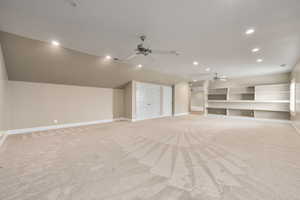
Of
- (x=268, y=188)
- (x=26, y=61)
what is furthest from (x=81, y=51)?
(x=268, y=188)

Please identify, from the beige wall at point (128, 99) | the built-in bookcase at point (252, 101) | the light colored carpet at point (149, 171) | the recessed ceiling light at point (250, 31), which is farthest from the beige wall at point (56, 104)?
the built-in bookcase at point (252, 101)

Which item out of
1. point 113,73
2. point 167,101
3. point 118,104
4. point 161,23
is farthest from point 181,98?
point 161,23

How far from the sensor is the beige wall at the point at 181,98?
950 centimetres

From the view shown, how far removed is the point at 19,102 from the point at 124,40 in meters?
4.42

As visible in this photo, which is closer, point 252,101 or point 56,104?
point 56,104

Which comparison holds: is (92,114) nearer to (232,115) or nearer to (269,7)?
(269,7)

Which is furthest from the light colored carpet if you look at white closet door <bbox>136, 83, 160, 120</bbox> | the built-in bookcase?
the built-in bookcase

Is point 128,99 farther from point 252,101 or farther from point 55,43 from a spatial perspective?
point 252,101

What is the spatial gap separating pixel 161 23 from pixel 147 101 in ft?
18.1

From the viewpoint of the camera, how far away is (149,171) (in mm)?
2096

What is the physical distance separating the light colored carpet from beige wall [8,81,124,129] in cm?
171

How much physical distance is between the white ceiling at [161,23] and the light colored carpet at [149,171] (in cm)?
275

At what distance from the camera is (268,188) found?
1670 millimetres

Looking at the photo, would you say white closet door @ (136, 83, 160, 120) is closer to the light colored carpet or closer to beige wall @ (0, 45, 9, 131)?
the light colored carpet
